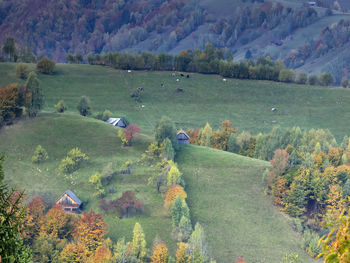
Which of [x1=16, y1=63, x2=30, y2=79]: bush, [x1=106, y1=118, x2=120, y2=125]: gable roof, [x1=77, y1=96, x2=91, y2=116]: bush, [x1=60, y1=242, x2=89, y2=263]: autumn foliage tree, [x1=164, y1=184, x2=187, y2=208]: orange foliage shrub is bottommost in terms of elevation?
[x1=60, y1=242, x2=89, y2=263]: autumn foliage tree

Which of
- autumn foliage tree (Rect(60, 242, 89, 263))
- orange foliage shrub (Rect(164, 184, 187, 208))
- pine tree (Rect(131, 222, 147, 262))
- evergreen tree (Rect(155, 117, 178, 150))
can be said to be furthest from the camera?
evergreen tree (Rect(155, 117, 178, 150))

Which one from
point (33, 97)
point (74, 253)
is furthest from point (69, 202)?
point (33, 97)

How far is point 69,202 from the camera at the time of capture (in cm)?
9562

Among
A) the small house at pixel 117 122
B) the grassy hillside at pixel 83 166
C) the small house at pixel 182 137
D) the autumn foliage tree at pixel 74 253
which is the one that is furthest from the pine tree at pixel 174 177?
the small house at pixel 117 122

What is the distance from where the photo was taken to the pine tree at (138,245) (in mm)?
80750

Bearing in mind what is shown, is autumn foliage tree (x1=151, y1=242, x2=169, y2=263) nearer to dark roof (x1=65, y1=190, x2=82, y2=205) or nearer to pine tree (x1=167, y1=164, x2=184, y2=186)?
dark roof (x1=65, y1=190, x2=82, y2=205)

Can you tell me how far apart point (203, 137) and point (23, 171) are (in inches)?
2521

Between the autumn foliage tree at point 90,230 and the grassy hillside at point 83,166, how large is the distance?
8.73 ft

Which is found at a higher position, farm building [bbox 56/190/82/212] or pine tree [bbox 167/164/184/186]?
pine tree [bbox 167/164/184/186]

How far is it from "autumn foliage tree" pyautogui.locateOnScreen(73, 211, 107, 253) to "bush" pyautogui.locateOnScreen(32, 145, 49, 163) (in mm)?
25828

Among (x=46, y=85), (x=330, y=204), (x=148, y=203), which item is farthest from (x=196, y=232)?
(x=46, y=85)

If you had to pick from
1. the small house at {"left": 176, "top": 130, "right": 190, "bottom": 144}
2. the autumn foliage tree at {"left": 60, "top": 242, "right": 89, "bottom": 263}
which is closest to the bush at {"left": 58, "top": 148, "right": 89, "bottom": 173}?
the small house at {"left": 176, "top": 130, "right": 190, "bottom": 144}

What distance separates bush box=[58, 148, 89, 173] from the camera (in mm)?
107269

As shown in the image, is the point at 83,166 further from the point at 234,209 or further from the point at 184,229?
the point at 234,209
